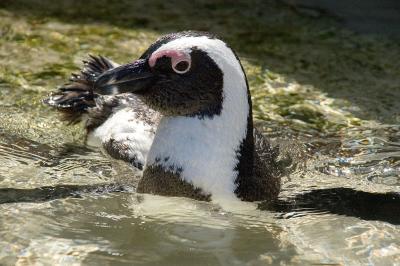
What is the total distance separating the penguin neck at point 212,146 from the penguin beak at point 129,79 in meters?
0.24

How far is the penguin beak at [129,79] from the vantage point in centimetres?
411

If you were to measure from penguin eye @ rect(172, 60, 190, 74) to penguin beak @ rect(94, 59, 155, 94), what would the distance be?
115 mm

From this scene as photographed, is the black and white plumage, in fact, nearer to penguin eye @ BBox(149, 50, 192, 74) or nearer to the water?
penguin eye @ BBox(149, 50, 192, 74)

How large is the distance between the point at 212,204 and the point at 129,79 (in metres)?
0.72

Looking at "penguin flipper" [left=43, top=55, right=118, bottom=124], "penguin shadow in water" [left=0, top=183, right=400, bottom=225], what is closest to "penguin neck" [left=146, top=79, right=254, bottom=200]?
"penguin shadow in water" [left=0, top=183, right=400, bottom=225]

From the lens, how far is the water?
3936mm

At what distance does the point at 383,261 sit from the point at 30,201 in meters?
1.72

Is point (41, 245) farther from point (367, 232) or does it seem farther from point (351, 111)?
point (351, 111)

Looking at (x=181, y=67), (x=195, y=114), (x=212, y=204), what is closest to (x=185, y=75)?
(x=181, y=67)

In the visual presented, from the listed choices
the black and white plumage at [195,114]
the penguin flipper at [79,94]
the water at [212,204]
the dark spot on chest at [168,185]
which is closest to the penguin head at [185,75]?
the black and white plumage at [195,114]

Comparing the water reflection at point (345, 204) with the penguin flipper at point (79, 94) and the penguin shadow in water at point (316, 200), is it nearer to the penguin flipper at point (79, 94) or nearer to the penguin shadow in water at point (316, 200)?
the penguin shadow in water at point (316, 200)

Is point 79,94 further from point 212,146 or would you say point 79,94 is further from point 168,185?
point 212,146

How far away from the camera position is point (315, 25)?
24.5ft

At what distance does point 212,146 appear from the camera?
162 inches
